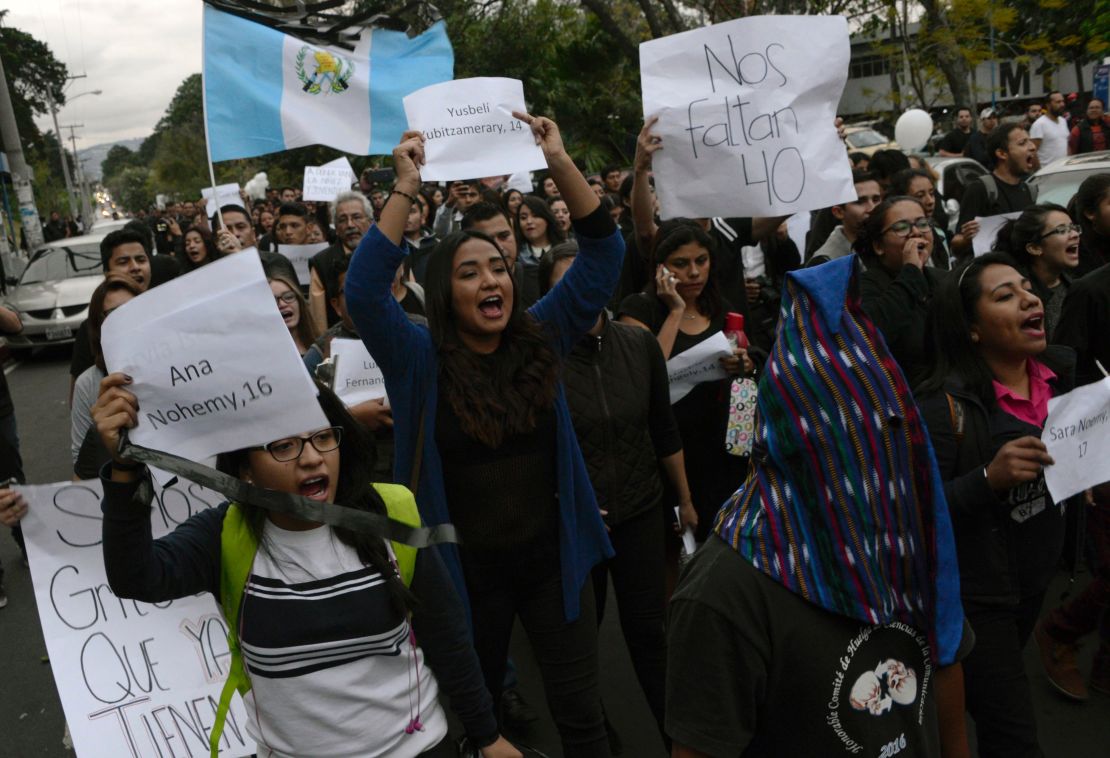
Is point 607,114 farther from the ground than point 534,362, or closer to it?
farther from the ground

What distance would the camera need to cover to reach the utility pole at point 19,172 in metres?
21.5

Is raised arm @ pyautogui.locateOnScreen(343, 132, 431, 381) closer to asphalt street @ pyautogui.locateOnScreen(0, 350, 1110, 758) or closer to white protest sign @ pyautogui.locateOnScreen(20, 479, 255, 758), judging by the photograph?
white protest sign @ pyautogui.locateOnScreen(20, 479, 255, 758)

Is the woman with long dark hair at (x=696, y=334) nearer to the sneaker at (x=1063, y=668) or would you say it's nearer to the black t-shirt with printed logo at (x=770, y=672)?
the sneaker at (x=1063, y=668)

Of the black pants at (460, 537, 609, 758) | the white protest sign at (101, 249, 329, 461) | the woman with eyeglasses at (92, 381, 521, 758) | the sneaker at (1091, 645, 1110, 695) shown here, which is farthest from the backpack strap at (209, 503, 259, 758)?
the sneaker at (1091, 645, 1110, 695)

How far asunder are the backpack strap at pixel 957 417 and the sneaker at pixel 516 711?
7.13 ft

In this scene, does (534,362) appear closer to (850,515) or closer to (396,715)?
(396,715)

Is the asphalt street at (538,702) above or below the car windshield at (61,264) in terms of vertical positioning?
below

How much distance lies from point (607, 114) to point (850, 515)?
24.4 metres

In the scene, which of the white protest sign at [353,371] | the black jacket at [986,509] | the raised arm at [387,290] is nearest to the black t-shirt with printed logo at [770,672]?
the black jacket at [986,509]

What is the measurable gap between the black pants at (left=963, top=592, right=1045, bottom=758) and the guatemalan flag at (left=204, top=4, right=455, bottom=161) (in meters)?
3.48

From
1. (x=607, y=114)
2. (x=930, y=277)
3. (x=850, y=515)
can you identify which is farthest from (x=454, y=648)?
(x=607, y=114)

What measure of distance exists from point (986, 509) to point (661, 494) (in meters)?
1.24

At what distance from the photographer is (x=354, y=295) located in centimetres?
290

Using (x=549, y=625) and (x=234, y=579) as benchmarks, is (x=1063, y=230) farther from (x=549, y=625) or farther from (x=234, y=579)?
(x=234, y=579)
